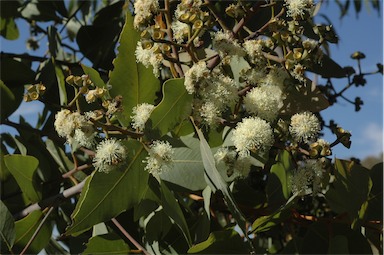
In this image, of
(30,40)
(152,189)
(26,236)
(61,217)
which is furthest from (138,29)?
(30,40)

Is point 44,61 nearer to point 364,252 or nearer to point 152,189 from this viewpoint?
point 152,189

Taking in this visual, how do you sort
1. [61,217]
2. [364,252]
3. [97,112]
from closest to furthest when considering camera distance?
[97,112], [364,252], [61,217]

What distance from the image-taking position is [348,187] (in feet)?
3.14

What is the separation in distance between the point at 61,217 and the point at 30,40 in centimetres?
85

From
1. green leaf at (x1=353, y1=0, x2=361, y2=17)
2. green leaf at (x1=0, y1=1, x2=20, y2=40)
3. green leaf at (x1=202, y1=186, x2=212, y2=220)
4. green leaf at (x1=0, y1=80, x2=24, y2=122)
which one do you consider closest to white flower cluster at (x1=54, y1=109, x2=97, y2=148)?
green leaf at (x1=202, y1=186, x2=212, y2=220)

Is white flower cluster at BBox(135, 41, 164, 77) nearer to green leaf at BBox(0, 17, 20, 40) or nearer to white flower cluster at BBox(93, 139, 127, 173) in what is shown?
white flower cluster at BBox(93, 139, 127, 173)

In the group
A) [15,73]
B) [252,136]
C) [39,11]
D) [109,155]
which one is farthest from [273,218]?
[39,11]

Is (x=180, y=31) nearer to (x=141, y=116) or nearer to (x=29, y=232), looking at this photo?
(x=141, y=116)

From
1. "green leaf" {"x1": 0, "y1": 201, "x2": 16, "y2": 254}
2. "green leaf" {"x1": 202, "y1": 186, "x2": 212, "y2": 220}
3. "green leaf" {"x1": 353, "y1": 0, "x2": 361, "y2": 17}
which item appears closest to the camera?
"green leaf" {"x1": 202, "y1": 186, "x2": 212, "y2": 220}

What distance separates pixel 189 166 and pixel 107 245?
0.68ft

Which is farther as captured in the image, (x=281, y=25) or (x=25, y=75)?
(x=25, y=75)

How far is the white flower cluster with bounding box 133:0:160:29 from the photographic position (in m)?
0.83

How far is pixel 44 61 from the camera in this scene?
132 cm

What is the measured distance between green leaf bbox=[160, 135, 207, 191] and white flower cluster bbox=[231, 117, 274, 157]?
0.10 m
